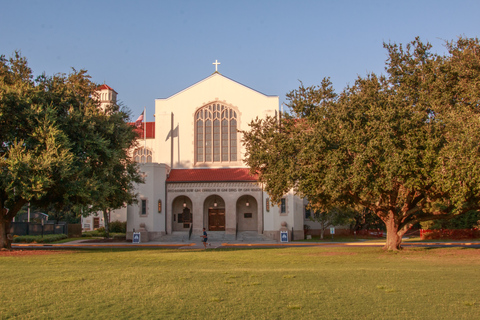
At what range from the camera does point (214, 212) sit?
4294 cm

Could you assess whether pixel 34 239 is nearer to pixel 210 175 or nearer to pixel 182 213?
pixel 182 213

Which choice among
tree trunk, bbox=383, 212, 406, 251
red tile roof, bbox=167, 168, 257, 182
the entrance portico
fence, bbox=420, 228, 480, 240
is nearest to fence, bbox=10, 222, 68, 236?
the entrance portico

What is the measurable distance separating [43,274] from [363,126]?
624 inches

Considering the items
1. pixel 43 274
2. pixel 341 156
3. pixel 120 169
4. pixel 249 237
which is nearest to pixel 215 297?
pixel 43 274

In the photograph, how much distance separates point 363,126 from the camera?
2264cm

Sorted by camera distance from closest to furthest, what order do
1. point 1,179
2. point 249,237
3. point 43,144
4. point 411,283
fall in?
1. point 411,283
2. point 1,179
3. point 43,144
4. point 249,237

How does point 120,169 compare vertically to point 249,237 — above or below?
above

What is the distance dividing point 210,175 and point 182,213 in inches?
187

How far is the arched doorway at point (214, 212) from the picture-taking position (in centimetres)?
4269

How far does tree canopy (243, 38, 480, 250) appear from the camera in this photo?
20703 millimetres

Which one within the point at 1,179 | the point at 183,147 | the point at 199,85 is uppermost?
the point at 199,85

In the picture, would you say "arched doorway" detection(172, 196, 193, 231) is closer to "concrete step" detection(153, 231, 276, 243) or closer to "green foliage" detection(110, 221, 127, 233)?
"concrete step" detection(153, 231, 276, 243)

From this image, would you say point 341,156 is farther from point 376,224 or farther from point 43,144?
point 376,224

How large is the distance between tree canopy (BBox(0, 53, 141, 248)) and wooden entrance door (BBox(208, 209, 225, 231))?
16.5 meters
